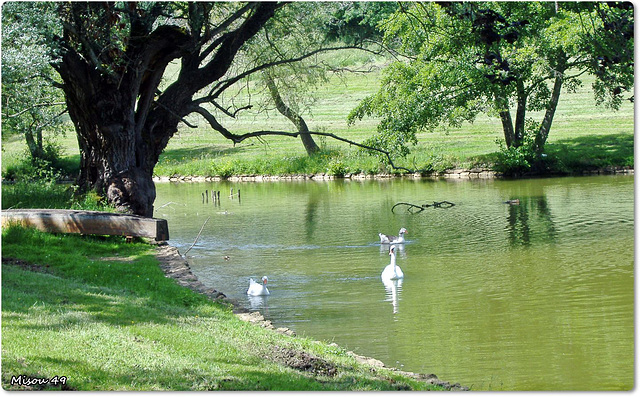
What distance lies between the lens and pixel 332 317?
13.2 meters

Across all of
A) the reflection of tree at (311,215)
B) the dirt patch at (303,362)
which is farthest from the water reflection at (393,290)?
the reflection of tree at (311,215)

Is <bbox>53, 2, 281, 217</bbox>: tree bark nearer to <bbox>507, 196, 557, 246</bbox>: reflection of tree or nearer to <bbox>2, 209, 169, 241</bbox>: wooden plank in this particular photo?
<bbox>2, 209, 169, 241</bbox>: wooden plank

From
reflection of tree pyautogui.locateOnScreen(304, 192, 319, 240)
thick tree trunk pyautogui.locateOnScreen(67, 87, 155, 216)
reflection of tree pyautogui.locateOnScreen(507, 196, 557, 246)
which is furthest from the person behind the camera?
reflection of tree pyautogui.locateOnScreen(304, 192, 319, 240)

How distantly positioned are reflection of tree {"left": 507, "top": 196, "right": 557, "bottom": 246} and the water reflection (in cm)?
535

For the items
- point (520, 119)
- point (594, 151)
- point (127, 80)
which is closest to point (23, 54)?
point (127, 80)

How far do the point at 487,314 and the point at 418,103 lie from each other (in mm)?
23777

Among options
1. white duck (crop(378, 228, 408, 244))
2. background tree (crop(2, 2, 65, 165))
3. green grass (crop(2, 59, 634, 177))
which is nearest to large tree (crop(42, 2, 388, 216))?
background tree (crop(2, 2, 65, 165))

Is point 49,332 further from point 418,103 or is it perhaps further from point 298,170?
point 298,170

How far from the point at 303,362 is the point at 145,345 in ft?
5.76

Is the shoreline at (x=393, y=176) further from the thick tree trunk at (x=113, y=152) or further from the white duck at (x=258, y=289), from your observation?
the white duck at (x=258, y=289)

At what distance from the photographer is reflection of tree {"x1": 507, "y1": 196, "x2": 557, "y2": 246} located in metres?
20.9

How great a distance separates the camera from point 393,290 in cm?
1522

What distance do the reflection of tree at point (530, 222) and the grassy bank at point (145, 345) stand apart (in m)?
10.9

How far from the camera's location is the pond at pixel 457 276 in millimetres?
10984
